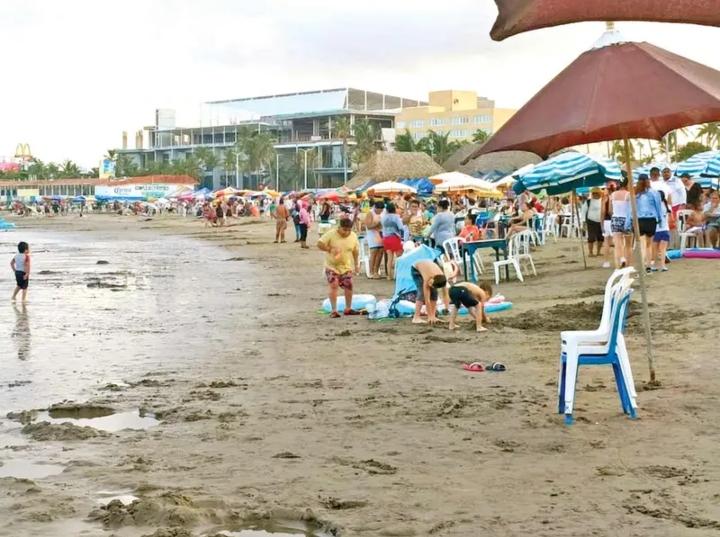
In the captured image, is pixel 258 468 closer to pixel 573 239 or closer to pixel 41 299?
pixel 41 299

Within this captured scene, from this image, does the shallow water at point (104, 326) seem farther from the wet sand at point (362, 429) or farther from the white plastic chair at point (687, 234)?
the white plastic chair at point (687, 234)

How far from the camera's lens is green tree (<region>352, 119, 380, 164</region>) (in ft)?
395

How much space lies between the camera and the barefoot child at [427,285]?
11.6 m

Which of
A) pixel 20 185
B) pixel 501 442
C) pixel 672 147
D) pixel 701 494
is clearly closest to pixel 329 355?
pixel 501 442

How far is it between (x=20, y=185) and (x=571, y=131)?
15319 cm

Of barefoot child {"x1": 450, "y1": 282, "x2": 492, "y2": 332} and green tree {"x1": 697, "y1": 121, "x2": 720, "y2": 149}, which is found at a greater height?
green tree {"x1": 697, "y1": 121, "x2": 720, "y2": 149}

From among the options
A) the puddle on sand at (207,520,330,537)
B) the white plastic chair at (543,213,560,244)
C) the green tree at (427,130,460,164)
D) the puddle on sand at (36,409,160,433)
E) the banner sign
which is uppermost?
the green tree at (427,130,460,164)

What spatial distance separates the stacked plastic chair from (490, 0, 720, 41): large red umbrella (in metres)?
4.53

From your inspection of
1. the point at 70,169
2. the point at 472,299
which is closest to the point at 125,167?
the point at 70,169

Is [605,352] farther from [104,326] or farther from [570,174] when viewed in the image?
[570,174]

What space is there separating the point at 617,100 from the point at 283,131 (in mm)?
145908

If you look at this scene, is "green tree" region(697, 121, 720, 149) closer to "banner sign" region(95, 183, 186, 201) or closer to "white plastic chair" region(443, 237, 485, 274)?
"banner sign" region(95, 183, 186, 201)

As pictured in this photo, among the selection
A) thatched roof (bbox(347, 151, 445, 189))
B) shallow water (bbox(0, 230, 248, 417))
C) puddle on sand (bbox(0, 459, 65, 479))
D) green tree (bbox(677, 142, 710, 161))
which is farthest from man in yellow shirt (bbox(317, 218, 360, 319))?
green tree (bbox(677, 142, 710, 161))

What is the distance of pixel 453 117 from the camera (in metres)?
132
